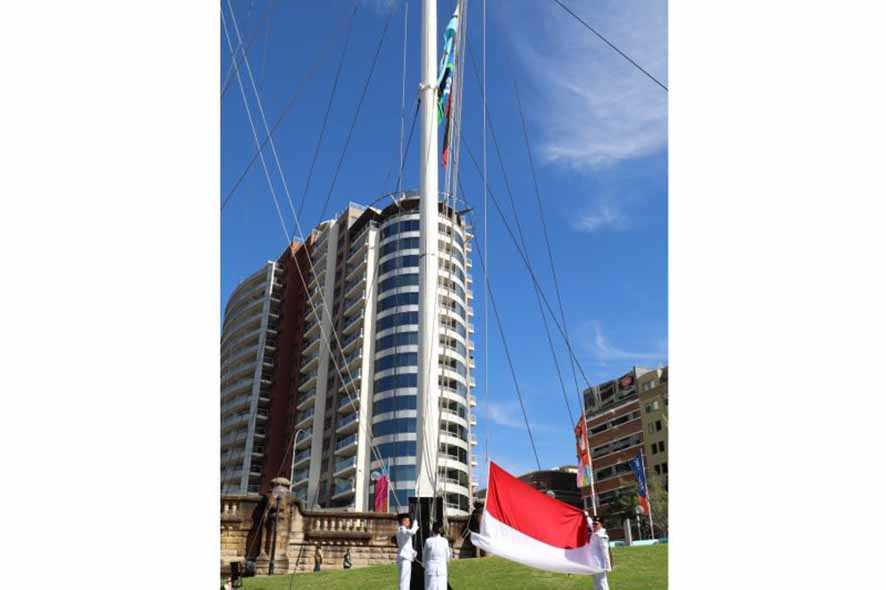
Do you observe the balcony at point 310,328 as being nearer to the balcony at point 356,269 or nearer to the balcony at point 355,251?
the balcony at point 356,269

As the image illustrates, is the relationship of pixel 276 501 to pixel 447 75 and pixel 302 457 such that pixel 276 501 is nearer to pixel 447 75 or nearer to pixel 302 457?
pixel 447 75

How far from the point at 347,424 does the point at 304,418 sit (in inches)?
414

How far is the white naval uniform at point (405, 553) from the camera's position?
375 inches

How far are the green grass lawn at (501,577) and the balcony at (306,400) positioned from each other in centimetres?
6932

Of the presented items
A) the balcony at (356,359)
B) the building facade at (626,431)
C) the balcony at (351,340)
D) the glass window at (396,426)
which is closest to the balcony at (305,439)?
the balcony at (356,359)

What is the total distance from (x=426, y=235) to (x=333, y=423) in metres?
77.4

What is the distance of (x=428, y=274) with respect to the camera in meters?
11.2

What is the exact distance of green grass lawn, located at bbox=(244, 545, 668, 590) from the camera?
53.8 ft

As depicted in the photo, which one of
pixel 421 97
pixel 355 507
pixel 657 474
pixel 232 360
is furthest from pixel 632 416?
pixel 421 97

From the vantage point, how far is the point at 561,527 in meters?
9.98

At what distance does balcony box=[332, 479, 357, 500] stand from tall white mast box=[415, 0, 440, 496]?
69229mm

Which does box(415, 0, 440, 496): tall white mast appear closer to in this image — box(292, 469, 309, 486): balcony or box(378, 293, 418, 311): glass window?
box(378, 293, 418, 311): glass window

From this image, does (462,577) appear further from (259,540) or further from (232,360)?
(232,360)
